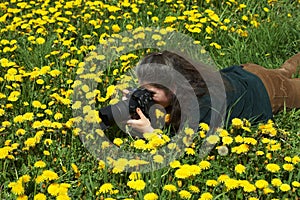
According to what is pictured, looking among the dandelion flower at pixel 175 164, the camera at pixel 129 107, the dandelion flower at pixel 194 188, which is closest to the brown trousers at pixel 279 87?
the camera at pixel 129 107

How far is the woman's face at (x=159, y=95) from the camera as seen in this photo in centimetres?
290

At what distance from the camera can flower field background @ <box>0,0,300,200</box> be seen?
2.41 meters

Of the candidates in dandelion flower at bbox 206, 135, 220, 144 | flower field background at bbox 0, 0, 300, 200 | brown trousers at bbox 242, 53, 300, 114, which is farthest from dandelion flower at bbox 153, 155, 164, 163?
brown trousers at bbox 242, 53, 300, 114

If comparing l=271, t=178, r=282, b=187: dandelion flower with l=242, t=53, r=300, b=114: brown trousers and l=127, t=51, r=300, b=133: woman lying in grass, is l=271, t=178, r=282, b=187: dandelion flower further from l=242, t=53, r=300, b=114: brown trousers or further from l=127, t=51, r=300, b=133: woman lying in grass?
l=242, t=53, r=300, b=114: brown trousers

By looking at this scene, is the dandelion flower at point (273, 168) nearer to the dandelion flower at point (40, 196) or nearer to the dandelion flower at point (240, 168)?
the dandelion flower at point (240, 168)

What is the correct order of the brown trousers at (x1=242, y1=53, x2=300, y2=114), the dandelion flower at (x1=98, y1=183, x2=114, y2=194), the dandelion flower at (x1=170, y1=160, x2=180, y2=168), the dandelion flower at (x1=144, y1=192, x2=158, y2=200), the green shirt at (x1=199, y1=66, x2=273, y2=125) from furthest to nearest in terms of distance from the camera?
the brown trousers at (x1=242, y1=53, x2=300, y2=114) < the green shirt at (x1=199, y1=66, x2=273, y2=125) < the dandelion flower at (x1=170, y1=160, x2=180, y2=168) < the dandelion flower at (x1=98, y1=183, x2=114, y2=194) < the dandelion flower at (x1=144, y1=192, x2=158, y2=200)

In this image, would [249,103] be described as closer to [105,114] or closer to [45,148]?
[105,114]

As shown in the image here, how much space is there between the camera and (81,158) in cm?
272

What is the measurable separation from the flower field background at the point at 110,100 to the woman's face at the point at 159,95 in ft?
0.80

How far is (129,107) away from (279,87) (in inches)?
39.8

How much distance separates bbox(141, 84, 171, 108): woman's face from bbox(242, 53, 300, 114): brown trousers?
68 centimetres

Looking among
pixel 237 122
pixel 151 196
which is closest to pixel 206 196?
pixel 151 196

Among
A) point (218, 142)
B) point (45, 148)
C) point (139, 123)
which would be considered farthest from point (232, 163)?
point (45, 148)

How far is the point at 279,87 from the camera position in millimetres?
3350
